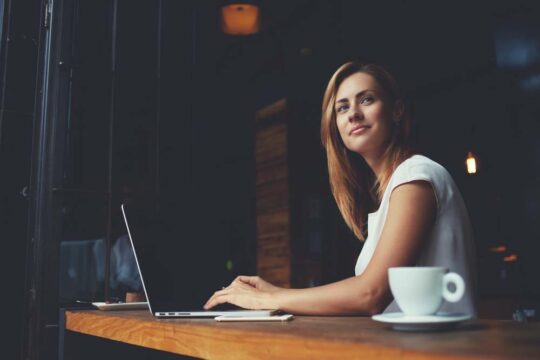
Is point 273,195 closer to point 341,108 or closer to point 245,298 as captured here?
point 341,108

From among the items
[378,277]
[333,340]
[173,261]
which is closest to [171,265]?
[173,261]

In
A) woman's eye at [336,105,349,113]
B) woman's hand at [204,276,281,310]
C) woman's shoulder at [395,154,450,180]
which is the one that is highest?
woman's eye at [336,105,349,113]

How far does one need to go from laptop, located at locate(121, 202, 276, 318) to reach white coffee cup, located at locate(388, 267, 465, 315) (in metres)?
0.53

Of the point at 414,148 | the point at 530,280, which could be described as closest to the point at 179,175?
the point at 414,148

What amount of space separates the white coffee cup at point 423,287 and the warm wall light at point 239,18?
308 centimetres

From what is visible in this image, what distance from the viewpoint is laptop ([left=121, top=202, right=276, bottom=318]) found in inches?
48.3

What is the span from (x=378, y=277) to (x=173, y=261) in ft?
1.82

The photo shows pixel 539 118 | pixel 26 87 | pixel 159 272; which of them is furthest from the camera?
pixel 539 118

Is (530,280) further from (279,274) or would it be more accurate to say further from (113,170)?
(113,170)

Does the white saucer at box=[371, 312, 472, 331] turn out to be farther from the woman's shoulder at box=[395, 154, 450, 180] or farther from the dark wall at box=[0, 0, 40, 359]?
the dark wall at box=[0, 0, 40, 359]

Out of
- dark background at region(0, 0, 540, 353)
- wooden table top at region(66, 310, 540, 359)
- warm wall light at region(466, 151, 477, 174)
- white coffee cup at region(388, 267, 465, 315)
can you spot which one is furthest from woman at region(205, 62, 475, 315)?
warm wall light at region(466, 151, 477, 174)

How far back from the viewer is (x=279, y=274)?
5.29 m

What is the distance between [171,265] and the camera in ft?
4.46

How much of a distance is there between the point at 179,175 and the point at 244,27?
5.83 ft
